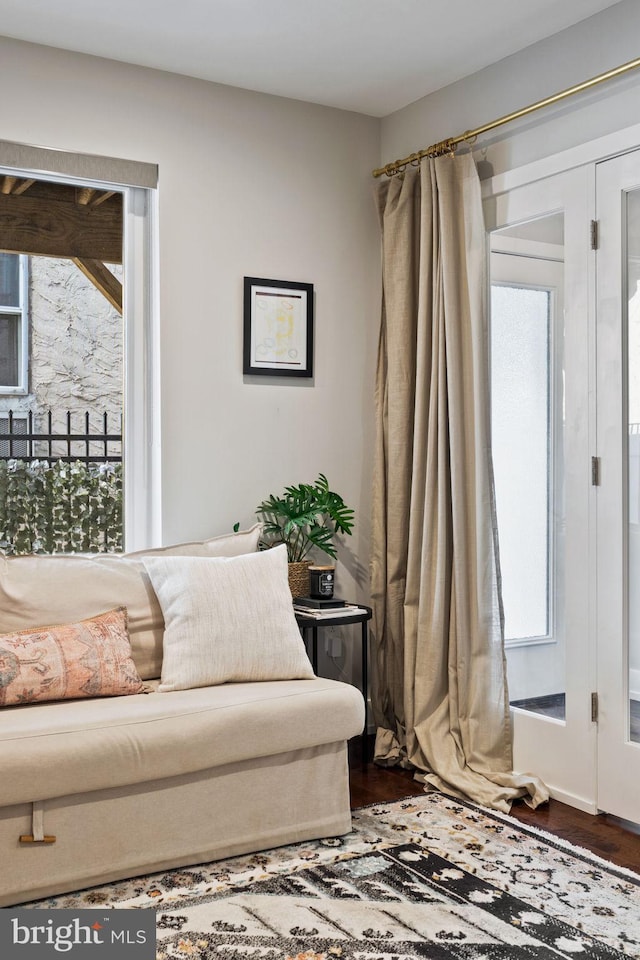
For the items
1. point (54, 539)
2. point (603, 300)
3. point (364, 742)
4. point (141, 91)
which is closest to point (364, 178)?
point (141, 91)

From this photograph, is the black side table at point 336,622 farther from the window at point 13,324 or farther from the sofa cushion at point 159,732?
the window at point 13,324

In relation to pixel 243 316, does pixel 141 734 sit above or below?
below

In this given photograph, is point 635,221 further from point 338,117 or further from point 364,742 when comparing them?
point 364,742

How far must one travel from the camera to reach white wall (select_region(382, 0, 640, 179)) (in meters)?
3.11

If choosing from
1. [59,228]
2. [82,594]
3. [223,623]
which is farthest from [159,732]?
[59,228]

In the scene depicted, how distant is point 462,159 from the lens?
3656 mm

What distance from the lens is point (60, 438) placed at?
12.0 ft

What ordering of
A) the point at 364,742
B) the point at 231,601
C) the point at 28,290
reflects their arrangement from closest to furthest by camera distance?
1. the point at 231,601
2. the point at 28,290
3. the point at 364,742

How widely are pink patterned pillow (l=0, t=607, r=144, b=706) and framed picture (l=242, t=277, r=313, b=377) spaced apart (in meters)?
1.43

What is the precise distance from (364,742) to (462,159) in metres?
2.41

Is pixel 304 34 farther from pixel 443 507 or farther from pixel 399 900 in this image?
pixel 399 900

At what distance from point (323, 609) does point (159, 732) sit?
1.19m

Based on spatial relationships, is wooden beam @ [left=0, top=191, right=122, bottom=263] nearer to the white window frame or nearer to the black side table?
the white window frame

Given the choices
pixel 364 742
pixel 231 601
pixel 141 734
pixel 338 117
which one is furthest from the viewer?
pixel 338 117
